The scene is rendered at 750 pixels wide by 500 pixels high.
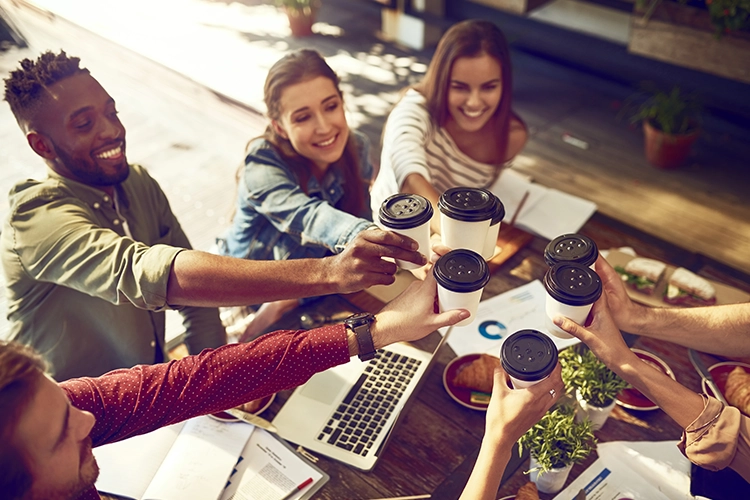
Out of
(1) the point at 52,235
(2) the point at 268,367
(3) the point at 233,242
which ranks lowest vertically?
(3) the point at 233,242

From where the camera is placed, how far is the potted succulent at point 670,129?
146 inches

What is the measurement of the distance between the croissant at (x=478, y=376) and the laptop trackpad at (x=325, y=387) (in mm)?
297

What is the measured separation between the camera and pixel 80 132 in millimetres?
1502

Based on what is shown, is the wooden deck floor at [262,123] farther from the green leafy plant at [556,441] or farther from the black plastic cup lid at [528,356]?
the black plastic cup lid at [528,356]

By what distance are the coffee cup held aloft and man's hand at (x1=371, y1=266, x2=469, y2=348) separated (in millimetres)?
248

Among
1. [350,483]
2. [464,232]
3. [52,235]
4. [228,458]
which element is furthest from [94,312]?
[464,232]

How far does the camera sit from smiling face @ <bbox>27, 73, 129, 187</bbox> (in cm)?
147

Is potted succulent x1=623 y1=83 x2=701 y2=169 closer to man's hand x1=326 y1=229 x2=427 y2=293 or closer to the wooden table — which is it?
the wooden table

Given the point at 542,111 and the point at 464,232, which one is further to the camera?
the point at 542,111

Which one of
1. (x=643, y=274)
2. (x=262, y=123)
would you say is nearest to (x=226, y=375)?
(x=643, y=274)

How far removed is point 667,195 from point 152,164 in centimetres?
333

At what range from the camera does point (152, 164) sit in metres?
3.81

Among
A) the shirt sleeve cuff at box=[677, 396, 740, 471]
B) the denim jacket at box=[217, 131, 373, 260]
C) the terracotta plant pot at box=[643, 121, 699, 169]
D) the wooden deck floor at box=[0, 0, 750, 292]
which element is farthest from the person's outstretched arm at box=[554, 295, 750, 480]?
the terracotta plant pot at box=[643, 121, 699, 169]

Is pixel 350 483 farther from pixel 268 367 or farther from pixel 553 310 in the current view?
pixel 553 310
